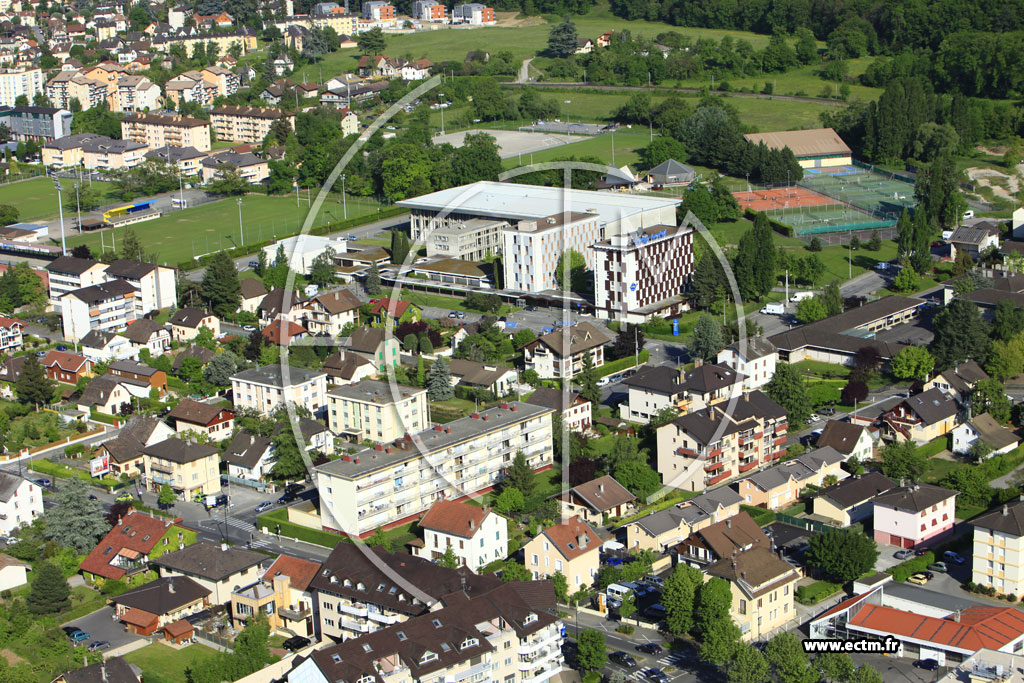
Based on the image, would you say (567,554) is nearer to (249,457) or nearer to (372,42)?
(249,457)

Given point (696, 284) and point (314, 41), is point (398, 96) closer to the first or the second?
point (314, 41)

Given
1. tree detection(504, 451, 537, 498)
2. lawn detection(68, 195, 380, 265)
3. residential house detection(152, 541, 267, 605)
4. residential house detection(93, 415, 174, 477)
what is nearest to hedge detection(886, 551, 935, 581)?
tree detection(504, 451, 537, 498)

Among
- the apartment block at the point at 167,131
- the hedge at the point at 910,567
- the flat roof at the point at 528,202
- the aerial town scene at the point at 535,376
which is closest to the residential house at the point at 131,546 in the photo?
the aerial town scene at the point at 535,376

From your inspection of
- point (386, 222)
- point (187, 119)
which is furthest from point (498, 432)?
point (187, 119)

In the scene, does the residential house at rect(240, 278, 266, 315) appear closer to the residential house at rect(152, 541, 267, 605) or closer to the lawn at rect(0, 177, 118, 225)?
the lawn at rect(0, 177, 118, 225)

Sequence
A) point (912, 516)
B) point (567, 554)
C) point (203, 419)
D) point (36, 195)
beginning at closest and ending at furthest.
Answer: point (567, 554) → point (912, 516) → point (203, 419) → point (36, 195)

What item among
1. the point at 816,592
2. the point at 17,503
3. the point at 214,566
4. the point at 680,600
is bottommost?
the point at 816,592

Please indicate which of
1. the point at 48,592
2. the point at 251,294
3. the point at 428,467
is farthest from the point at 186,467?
the point at 251,294
